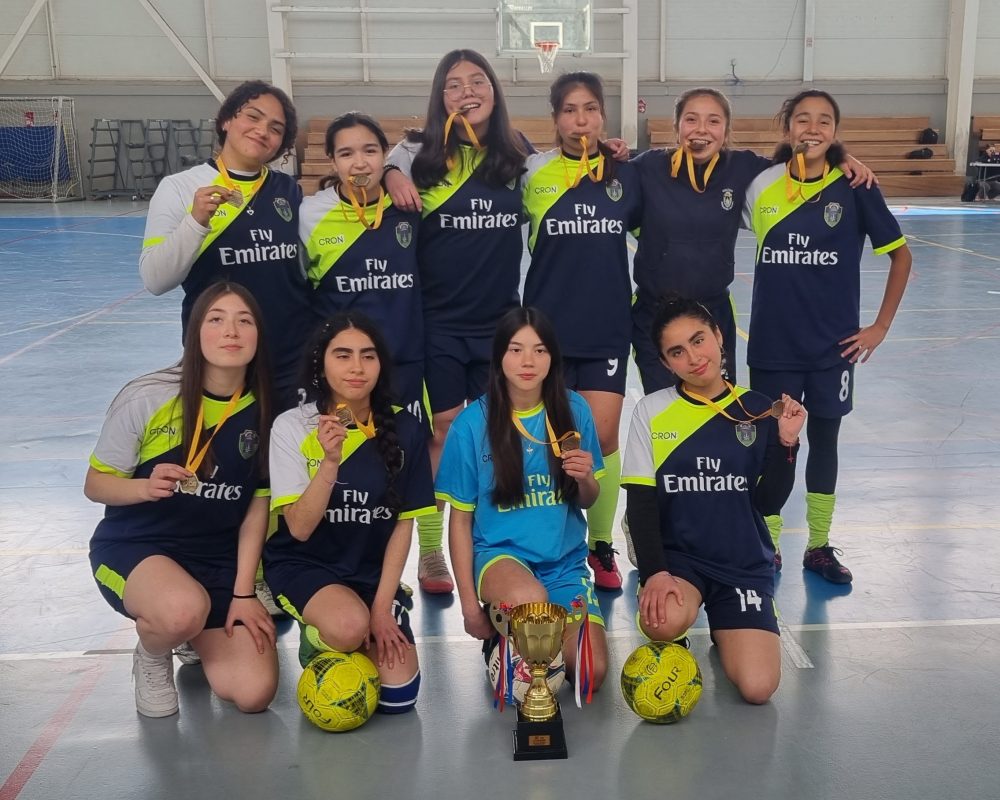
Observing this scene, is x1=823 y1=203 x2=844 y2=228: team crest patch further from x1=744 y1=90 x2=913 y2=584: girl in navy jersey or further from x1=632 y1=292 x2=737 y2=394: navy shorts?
x1=632 y1=292 x2=737 y2=394: navy shorts

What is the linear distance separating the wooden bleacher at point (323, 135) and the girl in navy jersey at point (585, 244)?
15924mm

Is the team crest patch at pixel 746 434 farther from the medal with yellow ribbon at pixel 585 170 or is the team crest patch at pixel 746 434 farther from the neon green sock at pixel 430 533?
the neon green sock at pixel 430 533

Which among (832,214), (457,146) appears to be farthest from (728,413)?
(457,146)

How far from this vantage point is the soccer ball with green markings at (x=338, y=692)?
111 inches

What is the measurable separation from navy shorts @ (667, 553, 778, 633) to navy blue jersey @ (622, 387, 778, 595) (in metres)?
0.02

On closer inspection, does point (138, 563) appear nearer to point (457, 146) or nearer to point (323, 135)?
point (457, 146)

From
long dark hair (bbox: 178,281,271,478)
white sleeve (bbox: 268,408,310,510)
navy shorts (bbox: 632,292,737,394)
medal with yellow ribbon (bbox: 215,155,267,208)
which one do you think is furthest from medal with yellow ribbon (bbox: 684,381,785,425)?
medal with yellow ribbon (bbox: 215,155,267,208)

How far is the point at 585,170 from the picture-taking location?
3.82m

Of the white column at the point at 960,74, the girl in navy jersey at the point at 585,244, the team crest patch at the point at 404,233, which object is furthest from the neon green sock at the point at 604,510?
the white column at the point at 960,74

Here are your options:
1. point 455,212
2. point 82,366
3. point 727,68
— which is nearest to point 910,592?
point 455,212

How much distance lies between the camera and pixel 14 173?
20.8 meters

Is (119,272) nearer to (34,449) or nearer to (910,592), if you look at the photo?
(34,449)

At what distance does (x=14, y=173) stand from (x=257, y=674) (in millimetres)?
20646

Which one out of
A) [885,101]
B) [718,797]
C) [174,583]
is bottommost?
[718,797]
